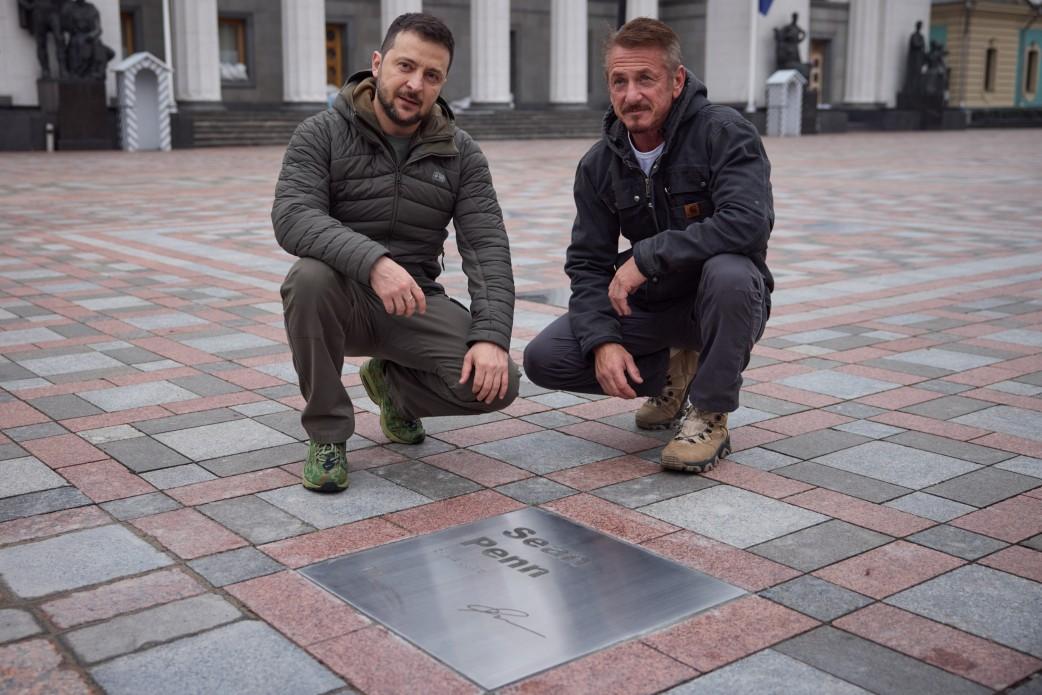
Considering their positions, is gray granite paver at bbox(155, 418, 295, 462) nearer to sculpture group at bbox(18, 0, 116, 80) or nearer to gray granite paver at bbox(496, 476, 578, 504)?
gray granite paver at bbox(496, 476, 578, 504)

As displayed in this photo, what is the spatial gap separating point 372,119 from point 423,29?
0.33m

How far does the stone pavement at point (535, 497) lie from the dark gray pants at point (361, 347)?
21 centimetres

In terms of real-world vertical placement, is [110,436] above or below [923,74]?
below

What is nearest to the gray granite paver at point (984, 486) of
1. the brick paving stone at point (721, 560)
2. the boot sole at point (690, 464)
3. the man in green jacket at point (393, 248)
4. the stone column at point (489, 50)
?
the boot sole at point (690, 464)

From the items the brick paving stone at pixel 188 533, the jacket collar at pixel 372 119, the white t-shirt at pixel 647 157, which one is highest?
the jacket collar at pixel 372 119

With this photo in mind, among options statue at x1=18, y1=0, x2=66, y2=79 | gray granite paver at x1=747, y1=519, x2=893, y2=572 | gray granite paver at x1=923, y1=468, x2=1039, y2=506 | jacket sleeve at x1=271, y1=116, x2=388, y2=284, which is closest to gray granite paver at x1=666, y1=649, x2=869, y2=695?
gray granite paver at x1=747, y1=519, x2=893, y2=572

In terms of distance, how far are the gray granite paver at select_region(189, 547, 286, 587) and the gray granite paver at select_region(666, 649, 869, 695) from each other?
1.17m

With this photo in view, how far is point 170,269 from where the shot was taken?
850 cm

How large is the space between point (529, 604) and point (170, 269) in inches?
251

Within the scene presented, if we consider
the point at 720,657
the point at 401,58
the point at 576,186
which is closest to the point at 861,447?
the point at 576,186

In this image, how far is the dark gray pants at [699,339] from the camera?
379cm

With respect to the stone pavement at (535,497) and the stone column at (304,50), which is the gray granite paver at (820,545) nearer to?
the stone pavement at (535,497)

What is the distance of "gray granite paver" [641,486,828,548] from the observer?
3295mm

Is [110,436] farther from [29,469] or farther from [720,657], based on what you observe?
[720,657]
